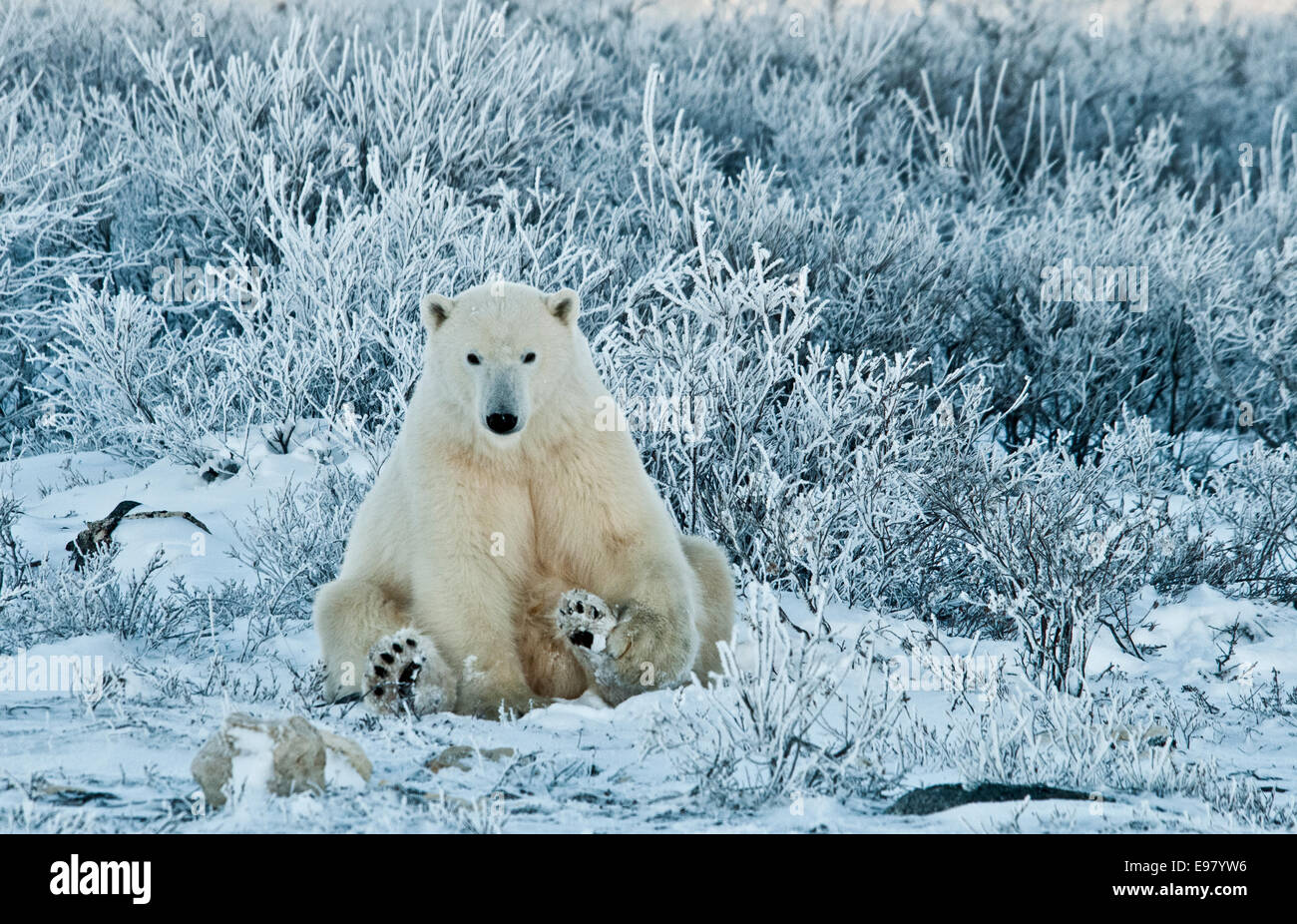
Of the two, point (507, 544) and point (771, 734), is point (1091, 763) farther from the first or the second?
point (507, 544)

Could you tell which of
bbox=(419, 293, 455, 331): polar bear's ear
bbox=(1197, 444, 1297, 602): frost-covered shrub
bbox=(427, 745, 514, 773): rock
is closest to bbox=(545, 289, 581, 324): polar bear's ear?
bbox=(419, 293, 455, 331): polar bear's ear

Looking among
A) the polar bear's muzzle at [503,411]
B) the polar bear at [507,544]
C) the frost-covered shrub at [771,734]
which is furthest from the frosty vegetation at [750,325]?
the polar bear's muzzle at [503,411]

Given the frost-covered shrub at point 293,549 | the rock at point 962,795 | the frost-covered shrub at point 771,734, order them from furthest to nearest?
1. the frost-covered shrub at point 293,549
2. the frost-covered shrub at point 771,734
3. the rock at point 962,795

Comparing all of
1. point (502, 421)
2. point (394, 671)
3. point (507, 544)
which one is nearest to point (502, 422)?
point (502, 421)

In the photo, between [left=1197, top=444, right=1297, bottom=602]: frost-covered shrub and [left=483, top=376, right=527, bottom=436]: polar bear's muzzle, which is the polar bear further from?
[left=1197, top=444, right=1297, bottom=602]: frost-covered shrub

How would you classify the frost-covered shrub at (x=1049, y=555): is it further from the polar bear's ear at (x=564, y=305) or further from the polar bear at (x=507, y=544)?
the polar bear's ear at (x=564, y=305)

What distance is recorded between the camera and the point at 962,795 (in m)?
2.67

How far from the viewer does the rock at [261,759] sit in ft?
8.11

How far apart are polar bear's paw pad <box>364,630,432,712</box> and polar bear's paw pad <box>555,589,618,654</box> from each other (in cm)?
35

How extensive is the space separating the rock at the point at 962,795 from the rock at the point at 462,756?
0.85 m

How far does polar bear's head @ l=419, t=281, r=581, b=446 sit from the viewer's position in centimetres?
322

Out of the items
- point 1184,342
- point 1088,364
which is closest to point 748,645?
point 1088,364

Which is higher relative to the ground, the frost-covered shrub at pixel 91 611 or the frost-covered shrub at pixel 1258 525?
the frost-covered shrub at pixel 1258 525

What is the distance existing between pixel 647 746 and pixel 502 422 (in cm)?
84
